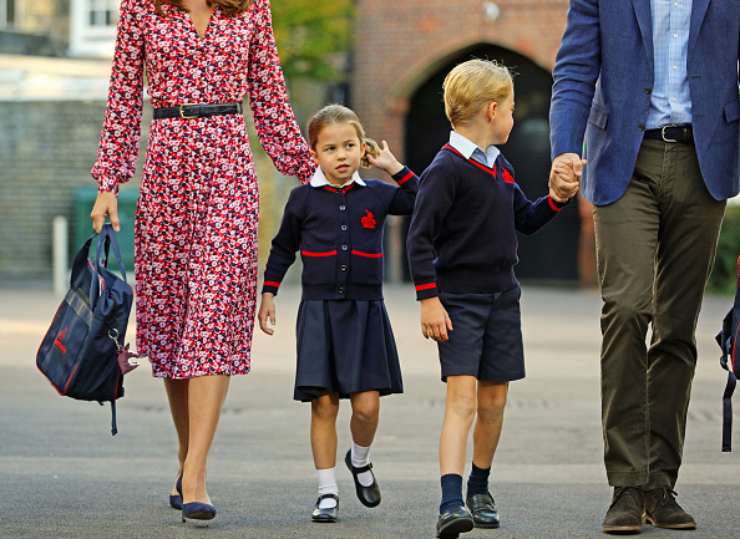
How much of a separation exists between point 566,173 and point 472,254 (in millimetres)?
425

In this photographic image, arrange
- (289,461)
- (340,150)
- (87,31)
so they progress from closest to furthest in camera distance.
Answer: (340,150), (289,461), (87,31)

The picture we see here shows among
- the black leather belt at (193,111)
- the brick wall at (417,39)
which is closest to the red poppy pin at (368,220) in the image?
the black leather belt at (193,111)

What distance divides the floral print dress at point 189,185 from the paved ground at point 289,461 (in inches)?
25.2

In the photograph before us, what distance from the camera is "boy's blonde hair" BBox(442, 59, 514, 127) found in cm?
547

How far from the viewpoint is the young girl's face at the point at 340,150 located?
585cm

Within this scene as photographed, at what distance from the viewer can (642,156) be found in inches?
219

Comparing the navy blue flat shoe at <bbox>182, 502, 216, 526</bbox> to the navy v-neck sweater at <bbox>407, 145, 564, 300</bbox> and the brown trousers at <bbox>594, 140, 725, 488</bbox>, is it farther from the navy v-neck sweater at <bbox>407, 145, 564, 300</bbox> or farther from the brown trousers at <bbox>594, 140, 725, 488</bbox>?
the brown trousers at <bbox>594, 140, 725, 488</bbox>

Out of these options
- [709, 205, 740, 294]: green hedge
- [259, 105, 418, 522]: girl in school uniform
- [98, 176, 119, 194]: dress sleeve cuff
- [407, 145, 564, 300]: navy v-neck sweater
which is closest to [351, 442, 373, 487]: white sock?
[259, 105, 418, 522]: girl in school uniform

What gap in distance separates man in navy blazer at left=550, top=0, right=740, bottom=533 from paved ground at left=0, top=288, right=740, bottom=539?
31 cm

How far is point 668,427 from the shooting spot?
18.8ft

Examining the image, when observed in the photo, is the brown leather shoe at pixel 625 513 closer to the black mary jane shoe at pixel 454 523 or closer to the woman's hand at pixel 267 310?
the black mary jane shoe at pixel 454 523

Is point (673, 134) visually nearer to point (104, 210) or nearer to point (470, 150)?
point (470, 150)

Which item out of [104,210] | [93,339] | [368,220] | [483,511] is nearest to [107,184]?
[104,210]

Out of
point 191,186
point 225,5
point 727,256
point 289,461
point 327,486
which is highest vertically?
point 225,5
